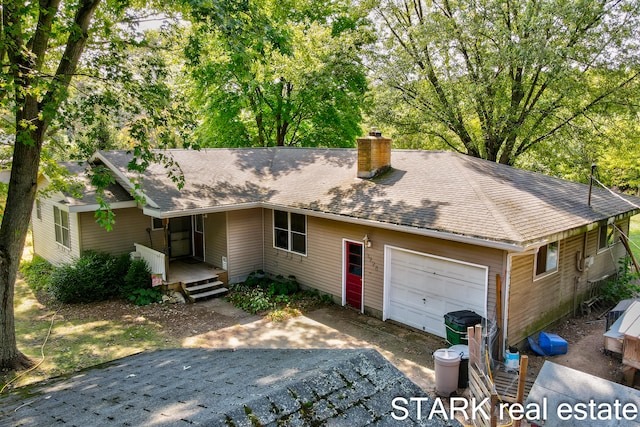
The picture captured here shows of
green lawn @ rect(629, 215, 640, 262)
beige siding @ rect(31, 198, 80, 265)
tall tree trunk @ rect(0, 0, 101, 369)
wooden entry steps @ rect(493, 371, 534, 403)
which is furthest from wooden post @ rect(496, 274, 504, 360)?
green lawn @ rect(629, 215, 640, 262)

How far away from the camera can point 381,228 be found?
1130cm

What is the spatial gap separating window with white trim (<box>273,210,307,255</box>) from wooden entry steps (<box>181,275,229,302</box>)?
2202 millimetres

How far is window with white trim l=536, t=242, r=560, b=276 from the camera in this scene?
1027 cm

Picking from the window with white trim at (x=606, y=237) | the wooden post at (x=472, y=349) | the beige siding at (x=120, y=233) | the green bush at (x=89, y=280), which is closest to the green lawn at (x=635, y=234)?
the window with white trim at (x=606, y=237)

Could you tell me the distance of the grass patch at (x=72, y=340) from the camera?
30.1 feet

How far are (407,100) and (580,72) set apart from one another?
6937 mm

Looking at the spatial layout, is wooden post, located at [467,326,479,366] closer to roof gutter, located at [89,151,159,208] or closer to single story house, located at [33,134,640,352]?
single story house, located at [33,134,640,352]

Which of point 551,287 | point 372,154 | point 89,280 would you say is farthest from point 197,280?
point 551,287

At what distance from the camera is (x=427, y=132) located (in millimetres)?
21141

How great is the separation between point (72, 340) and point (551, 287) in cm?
1151

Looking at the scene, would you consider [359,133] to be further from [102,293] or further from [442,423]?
[442,423]

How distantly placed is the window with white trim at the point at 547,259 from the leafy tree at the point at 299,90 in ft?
46.1

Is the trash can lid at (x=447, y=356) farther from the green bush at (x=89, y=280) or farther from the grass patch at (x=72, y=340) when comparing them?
the green bush at (x=89, y=280)

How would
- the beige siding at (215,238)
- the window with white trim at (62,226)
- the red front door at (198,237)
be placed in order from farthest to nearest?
the red front door at (198,237)
the window with white trim at (62,226)
the beige siding at (215,238)
